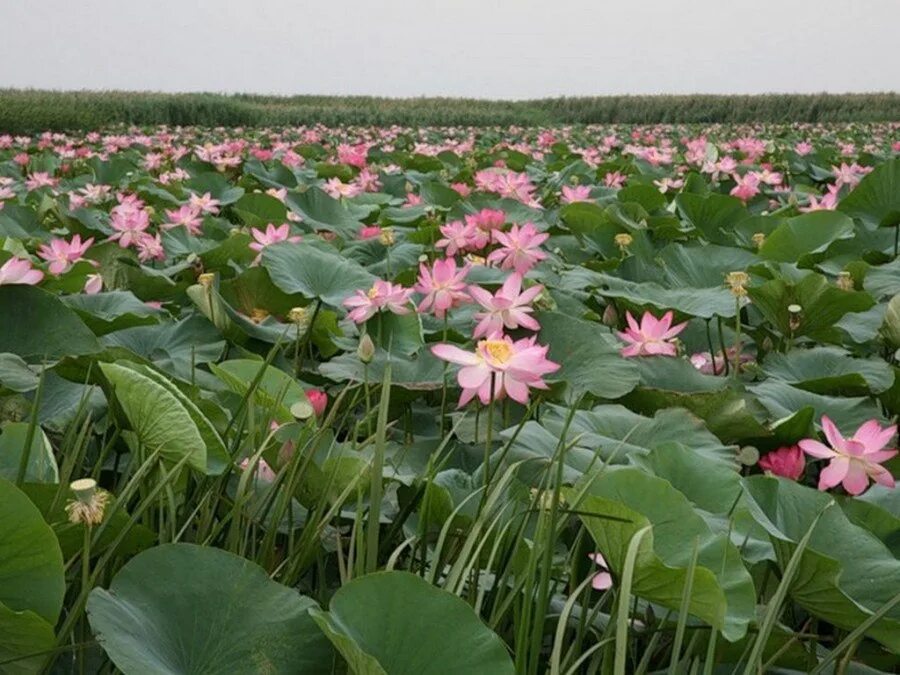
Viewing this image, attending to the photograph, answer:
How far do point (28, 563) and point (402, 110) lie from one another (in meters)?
17.5

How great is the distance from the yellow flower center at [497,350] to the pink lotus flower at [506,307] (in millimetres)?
166

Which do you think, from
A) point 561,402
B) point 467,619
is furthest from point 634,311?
point 467,619

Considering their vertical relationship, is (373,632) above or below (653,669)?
above

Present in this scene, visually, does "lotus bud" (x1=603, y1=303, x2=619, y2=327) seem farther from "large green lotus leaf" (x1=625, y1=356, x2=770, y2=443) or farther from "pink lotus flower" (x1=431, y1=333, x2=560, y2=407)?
"pink lotus flower" (x1=431, y1=333, x2=560, y2=407)

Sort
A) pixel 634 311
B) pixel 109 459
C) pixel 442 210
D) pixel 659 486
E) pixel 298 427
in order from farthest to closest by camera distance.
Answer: pixel 442 210
pixel 634 311
pixel 109 459
pixel 298 427
pixel 659 486

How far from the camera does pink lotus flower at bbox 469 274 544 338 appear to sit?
109 cm

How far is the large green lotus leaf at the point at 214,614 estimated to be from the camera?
0.63 meters

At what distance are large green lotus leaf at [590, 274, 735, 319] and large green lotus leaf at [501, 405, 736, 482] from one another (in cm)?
35

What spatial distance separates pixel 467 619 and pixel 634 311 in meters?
0.92

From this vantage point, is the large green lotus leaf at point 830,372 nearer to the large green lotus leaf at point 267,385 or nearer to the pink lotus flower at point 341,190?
the large green lotus leaf at point 267,385

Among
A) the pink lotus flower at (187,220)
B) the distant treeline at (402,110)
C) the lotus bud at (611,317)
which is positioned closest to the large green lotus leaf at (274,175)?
the pink lotus flower at (187,220)

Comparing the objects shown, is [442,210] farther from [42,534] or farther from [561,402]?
[42,534]

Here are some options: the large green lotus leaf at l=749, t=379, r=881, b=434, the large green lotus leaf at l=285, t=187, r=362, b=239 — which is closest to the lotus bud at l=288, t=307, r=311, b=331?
the large green lotus leaf at l=749, t=379, r=881, b=434

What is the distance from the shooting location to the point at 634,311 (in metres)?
1.46
